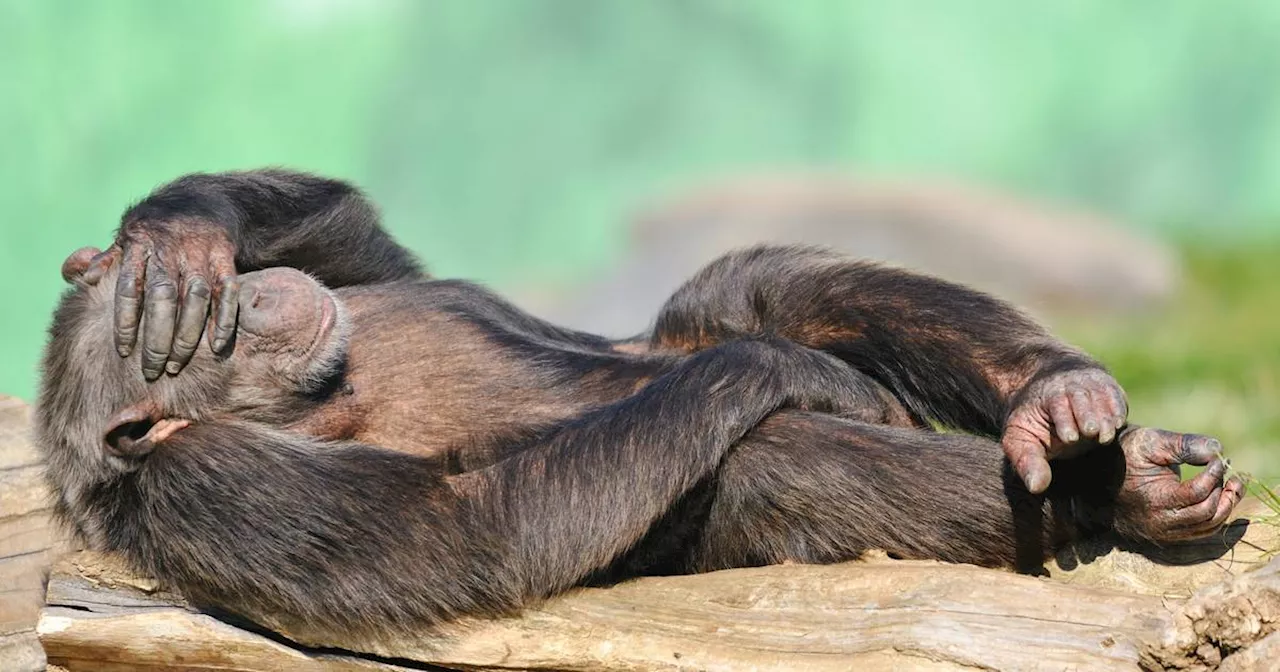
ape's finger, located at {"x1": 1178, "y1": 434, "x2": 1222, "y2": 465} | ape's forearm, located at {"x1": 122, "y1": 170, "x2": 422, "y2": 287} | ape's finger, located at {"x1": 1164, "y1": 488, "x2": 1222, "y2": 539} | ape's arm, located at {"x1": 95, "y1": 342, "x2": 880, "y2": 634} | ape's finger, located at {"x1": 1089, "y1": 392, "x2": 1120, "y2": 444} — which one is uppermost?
ape's forearm, located at {"x1": 122, "y1": 170, "x2": 422, "y2": 287}

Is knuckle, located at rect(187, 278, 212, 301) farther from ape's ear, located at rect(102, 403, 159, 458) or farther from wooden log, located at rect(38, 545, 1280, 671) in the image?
wooden log, located at rect(38, 545, 1280, 671)

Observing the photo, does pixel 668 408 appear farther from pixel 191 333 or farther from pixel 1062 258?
pixel 1062 258

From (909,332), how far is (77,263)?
7.48 feet

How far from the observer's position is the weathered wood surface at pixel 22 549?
378 centimetres

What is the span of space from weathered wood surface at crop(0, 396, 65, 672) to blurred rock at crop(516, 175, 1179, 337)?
8.16m

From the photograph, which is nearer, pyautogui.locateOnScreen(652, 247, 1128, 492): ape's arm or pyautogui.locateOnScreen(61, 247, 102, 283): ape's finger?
pyautogui.locateOnScreen(652, 247, 1128, 492): ape's arm

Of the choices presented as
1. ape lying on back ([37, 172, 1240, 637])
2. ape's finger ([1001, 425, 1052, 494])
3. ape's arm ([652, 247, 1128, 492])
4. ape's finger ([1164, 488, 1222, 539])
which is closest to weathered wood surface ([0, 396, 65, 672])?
ape lying on back ([37, 172, 1240, 637])

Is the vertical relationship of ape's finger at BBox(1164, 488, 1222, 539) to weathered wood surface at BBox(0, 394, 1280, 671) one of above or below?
above

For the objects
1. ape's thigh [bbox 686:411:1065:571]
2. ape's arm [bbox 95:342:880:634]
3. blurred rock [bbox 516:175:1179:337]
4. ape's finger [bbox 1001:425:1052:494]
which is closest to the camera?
ape's finger [bbox 1001:425:1052:494]

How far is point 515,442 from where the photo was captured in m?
3.79

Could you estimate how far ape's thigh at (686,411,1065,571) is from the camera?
11.5 ft

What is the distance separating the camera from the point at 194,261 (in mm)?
3703

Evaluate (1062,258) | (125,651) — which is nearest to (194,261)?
(125,651)

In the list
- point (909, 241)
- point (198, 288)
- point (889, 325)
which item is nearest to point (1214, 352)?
point (909, 241)
